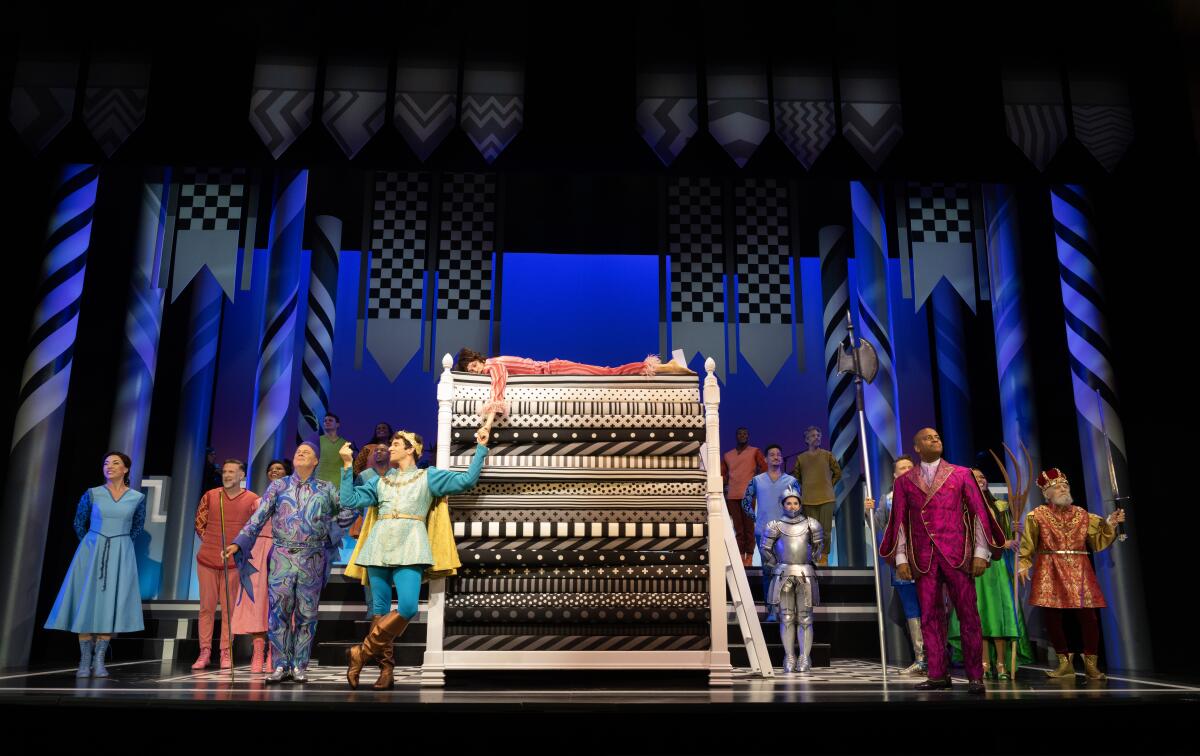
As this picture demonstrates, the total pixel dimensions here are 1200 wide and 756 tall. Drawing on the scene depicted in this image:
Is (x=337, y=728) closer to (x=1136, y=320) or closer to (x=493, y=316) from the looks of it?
(x=493, y=316)

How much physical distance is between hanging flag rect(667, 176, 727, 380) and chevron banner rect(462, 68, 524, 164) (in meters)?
2.44

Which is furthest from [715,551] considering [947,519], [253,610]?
[253,610]

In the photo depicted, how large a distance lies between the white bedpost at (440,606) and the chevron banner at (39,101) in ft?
15.9

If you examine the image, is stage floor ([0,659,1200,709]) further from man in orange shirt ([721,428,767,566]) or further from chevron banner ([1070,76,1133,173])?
chevron banner ([1070,76,1133,173])

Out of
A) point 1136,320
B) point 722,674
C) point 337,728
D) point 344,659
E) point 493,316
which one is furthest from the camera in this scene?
point 493,316

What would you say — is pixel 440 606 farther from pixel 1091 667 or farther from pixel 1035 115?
pixel 1035 115

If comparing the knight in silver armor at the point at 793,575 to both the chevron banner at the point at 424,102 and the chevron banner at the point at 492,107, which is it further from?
the chevron banner at the point at 424,102

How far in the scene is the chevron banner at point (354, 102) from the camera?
889cm

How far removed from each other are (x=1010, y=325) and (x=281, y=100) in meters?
7.63

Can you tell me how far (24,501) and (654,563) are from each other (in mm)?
5903

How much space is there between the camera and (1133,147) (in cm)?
895

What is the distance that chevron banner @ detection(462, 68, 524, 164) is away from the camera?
8867 mm

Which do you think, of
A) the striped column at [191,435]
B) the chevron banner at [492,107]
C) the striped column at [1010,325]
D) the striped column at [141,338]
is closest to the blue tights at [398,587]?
the chevron banner at [492,107]

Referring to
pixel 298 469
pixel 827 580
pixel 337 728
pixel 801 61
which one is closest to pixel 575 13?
pixel 801 61
